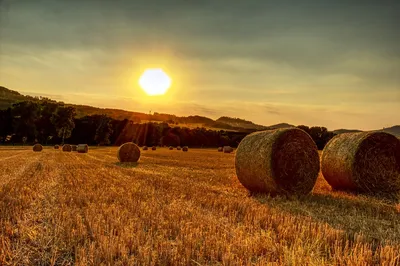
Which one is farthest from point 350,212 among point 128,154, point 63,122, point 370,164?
point 63,122

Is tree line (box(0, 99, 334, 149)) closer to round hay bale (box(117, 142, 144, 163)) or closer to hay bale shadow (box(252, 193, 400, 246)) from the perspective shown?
round hay bale (box(117, 142, 144, 163))

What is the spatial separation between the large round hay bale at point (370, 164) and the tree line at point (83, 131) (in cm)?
5156

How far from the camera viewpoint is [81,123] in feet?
231

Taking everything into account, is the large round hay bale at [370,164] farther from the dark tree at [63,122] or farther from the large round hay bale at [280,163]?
the dark tree at [63,122]

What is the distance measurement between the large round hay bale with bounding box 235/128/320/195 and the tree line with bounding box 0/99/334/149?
2053 inches

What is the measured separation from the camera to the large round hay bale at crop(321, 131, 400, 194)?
34.2 feet

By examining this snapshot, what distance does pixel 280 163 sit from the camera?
32.0 feet

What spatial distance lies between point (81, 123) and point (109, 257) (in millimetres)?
70369

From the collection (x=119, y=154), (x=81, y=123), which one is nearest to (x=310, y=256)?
(x=119, y=154)

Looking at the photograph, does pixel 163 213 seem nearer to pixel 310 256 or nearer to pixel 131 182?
pixel 310 256

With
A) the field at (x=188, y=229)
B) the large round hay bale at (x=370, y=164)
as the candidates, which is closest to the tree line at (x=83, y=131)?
the large round hay bale at (x=370, y=164)

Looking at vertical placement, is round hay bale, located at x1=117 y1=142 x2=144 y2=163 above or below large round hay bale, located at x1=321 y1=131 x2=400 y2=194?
below

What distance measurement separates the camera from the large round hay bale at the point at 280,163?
9664mm

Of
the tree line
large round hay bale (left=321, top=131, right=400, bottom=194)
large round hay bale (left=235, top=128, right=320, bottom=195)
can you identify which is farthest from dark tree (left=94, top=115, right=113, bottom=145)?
large round hay bale (left=321, top=131, right=400, bottom=194)
